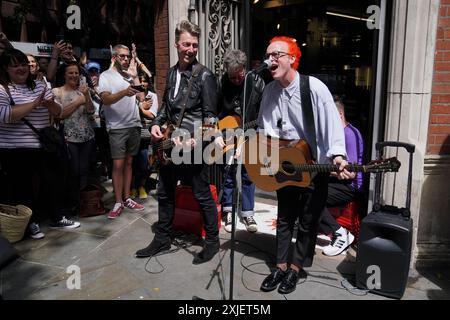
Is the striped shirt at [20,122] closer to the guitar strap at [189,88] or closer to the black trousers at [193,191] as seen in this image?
the black trousers at [193,191]

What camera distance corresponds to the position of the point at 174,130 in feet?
11.6

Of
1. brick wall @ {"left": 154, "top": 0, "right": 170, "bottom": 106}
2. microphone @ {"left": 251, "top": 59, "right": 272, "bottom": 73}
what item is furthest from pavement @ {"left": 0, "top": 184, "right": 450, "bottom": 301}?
brick wall @ {"left": 154, "top": 0, "right": 170, "bottom": 106}

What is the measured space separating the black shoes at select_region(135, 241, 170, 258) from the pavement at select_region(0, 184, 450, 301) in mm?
65

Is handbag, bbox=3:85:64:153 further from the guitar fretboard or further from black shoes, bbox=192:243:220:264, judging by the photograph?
the guitar fretboard

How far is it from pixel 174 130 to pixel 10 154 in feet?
6.17

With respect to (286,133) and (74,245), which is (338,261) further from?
(74,245)

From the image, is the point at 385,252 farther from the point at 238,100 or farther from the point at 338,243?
the point at 238,100

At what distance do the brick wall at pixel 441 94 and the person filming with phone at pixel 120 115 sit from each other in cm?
311

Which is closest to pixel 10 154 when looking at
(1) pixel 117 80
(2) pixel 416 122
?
(1) pixel 117 80

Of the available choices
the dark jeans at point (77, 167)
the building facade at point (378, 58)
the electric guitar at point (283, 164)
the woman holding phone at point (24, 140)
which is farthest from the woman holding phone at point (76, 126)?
the electric guitar at point (283, 164)

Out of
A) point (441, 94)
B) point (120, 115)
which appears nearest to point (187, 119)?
point (120, 115)

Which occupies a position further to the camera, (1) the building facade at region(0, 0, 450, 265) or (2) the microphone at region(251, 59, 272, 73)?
(1) the building facade at region(0, 0, 450, 265)

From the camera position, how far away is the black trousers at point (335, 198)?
3865 mm

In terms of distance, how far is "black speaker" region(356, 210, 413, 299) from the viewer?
3000 mm
